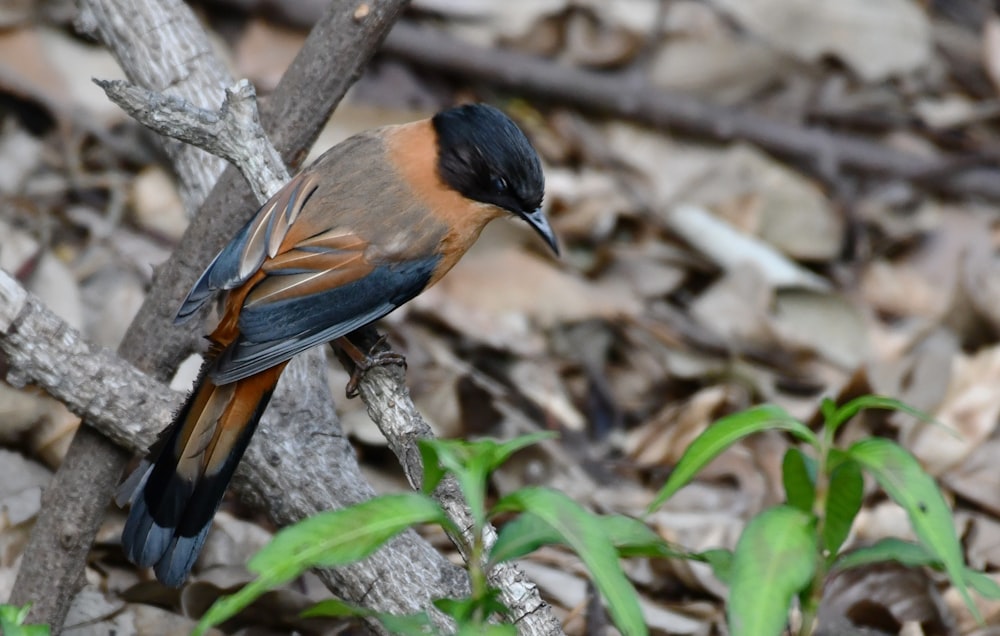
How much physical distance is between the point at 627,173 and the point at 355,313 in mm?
3523

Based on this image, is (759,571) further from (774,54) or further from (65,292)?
(774,54)

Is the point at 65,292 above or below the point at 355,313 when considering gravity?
below

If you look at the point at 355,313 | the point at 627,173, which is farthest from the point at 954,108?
the point at 355,313

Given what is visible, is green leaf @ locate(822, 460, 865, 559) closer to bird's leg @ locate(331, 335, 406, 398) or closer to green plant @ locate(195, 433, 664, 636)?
green plant @ locate(195, 433, 664, 636)

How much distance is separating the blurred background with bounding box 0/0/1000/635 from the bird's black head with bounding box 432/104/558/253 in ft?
3.39

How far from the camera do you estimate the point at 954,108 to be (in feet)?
24.4

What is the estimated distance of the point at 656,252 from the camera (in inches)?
241

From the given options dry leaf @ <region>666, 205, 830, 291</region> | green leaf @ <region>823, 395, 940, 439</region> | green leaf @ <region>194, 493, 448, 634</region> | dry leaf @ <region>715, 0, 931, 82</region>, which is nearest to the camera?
green leaf @ <region>194, 493, 448, 634</region>

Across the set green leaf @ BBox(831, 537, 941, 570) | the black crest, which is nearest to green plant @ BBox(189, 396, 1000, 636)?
green leaf @ BBox(831, 537, 941, 570)

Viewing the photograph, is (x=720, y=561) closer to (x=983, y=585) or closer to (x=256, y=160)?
(x=983, y=585)

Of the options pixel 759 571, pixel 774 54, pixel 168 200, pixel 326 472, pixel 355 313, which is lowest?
pixel 168 200

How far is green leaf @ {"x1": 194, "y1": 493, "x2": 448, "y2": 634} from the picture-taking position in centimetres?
189

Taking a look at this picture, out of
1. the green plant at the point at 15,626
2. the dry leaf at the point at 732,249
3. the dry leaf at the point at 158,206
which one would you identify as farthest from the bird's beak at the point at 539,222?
the dry leaf at the point at 732,249

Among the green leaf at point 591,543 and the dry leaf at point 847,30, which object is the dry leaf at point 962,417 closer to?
the dry leaf at point 847,30
